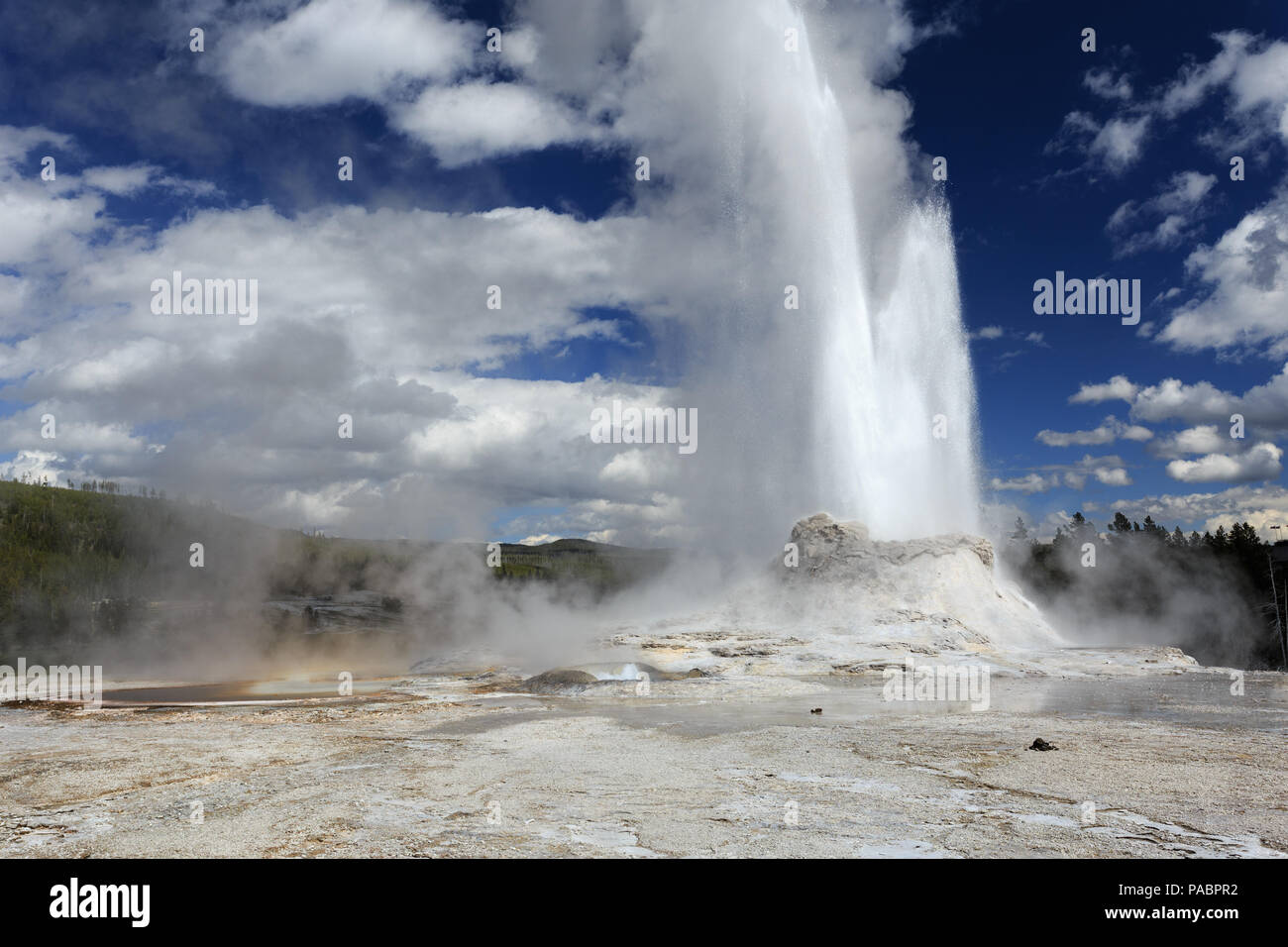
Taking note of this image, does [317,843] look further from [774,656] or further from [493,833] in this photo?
[774,656]

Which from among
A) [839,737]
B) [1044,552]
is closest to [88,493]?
[1044,552]

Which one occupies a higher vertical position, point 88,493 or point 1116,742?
point 88,493

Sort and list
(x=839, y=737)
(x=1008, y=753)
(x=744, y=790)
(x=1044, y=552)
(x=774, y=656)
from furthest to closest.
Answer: (x=1044, y=552) < (x=774, y=656) < (x=839, y=737) < (x=1008, y=753) < (x=744, y=790)

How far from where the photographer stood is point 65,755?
34.7 ft
